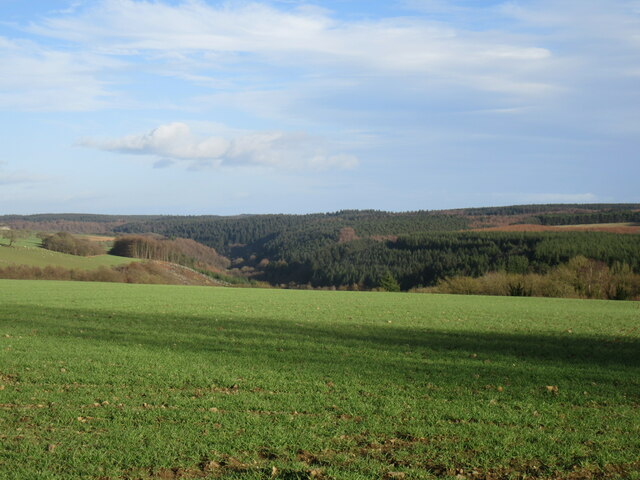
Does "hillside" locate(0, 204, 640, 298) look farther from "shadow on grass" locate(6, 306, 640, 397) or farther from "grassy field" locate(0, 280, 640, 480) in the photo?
"grassy field" locate(0, 280, 640, 480)

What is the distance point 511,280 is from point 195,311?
48604 millimetres

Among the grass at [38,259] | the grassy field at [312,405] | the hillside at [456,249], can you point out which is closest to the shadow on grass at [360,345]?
the grassy field at [312,405]

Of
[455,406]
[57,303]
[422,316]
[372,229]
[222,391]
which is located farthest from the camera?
[372,229]

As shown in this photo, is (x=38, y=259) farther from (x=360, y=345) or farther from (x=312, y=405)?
(x=312, y=405)

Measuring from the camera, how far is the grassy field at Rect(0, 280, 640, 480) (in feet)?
25.4

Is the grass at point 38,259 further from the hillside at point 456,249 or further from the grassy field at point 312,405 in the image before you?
the grassy field at point 312,405

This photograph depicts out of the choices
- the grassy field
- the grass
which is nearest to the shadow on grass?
the grassy field

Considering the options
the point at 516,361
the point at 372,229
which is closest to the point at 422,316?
the point at 516,361

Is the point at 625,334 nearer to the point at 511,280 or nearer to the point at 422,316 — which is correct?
the point at 422,316

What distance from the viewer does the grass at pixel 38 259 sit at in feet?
292

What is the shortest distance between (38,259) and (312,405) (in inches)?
3715

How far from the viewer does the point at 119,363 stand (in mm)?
14508

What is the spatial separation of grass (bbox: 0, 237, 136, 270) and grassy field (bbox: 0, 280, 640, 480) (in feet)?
245

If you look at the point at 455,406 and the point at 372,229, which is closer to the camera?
the point at 455,406
